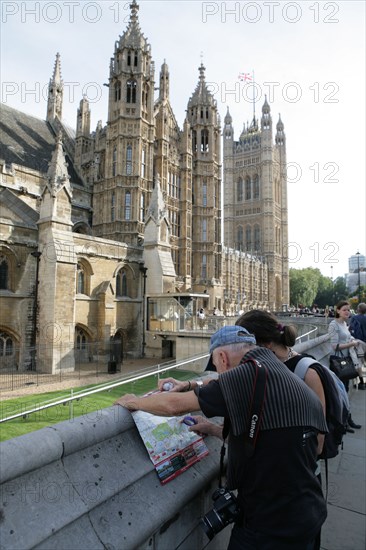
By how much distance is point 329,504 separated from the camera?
11.2ft

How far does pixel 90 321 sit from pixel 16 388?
6757 mm

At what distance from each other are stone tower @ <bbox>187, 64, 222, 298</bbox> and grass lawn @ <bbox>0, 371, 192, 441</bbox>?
2364cm

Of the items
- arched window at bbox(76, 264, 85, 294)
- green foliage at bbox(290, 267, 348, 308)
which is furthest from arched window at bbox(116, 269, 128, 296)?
green foliage at bbox(290, 267, 348, 308)

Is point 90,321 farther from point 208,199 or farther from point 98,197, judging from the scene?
point 208,199

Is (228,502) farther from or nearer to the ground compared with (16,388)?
farther from the ground

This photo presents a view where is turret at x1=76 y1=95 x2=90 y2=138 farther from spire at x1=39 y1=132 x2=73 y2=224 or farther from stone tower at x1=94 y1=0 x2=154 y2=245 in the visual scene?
spire at x1=39 y1=132 x2=73 y2=224

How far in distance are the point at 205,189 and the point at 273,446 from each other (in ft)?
122

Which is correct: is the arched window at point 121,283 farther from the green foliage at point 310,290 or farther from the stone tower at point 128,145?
the green foliage at point 310,290

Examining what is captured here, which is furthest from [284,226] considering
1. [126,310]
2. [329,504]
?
[329,504]

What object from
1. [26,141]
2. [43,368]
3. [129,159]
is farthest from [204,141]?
[43,368]

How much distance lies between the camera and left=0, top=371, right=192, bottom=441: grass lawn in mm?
3982

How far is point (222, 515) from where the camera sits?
1.89m

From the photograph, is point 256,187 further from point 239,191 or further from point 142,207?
point 142,207

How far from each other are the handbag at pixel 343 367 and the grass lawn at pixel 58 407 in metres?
2.74
